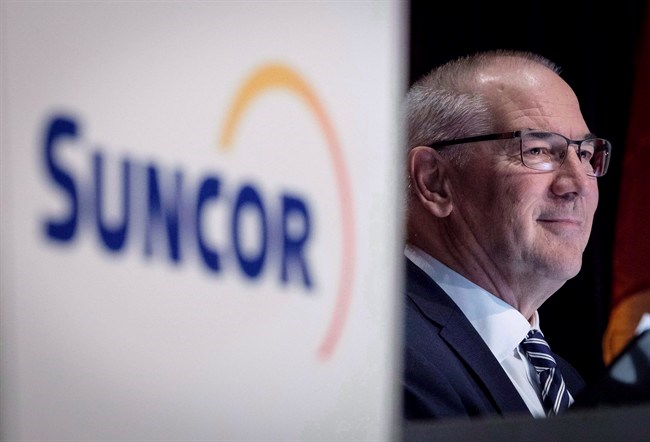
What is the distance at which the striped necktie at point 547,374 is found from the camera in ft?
6.91

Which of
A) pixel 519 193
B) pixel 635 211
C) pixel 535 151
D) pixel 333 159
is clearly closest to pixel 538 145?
→ pixel 535 151

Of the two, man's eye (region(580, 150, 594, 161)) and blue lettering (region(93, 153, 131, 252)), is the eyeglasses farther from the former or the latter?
blue lettering (region(93, 153, 131, 252))

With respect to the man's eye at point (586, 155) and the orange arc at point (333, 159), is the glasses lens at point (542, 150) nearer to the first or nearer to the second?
the man's eye at point (586, 155)

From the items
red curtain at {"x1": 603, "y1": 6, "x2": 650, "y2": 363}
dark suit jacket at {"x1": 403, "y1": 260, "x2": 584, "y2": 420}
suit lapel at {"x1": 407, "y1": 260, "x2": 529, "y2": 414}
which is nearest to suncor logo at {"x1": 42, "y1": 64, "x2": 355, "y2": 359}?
dark suit jacket at {"x1": 403, "y1": 260, "x2": 584, "y2": 420}

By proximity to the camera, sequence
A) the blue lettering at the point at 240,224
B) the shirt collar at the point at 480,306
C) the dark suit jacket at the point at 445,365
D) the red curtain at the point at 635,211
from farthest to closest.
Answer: the red curtain at the point at 635,211, the shirt collar at the point at 480,306, the dark suit jacket at the point at 445,365, the blue lettering at the point at 240,224

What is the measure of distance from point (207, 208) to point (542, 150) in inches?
53.7

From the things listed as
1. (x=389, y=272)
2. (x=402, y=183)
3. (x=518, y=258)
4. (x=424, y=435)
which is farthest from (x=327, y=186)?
(x=518, y=258)

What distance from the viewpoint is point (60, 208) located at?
0.94 m

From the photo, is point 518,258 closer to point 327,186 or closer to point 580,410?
point 580,410

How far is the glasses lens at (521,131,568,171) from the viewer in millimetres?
2221

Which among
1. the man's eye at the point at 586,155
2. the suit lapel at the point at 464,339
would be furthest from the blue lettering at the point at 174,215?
the man's eye at the point at 586,155

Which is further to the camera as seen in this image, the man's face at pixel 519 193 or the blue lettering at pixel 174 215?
the man's face at pixel 519 193

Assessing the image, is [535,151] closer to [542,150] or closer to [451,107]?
[542,150]

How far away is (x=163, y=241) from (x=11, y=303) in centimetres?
17
